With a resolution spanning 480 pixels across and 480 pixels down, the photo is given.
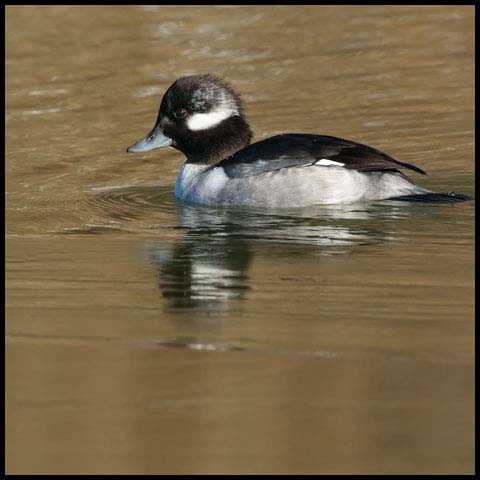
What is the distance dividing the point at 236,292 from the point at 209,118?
3.84 meters

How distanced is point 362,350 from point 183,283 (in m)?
1.90

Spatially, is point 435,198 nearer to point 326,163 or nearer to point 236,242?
point 326,163

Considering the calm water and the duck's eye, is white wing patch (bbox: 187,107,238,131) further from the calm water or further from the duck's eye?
the calm water

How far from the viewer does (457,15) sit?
19656 mm

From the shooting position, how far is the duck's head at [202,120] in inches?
472

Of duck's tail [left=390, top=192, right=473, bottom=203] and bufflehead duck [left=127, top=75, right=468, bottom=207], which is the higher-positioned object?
bufflehead duck [left=127, top=75, right=468, bottom=207]

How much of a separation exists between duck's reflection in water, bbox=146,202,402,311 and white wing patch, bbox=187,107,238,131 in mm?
767

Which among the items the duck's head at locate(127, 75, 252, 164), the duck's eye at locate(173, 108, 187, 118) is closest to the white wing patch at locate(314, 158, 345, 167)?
the duck's head at locate(127, 75, 252, 164)

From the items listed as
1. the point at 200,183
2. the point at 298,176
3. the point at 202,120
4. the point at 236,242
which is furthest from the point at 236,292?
the point at 202,120

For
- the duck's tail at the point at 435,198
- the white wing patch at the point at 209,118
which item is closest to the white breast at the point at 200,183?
the white wing patch at the point at 209,118

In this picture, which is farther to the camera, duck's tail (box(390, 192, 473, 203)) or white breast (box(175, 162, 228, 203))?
white breast (box(175, 162, 228, 203))

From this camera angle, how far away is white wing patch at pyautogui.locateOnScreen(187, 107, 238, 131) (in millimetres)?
12023

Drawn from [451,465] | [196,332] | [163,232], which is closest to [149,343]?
[196,332]

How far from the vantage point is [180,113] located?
12055 mm
